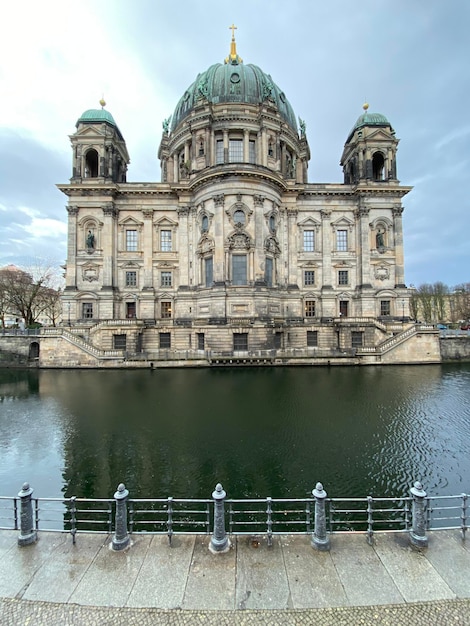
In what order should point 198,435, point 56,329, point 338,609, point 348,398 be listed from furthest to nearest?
point 56,329 → point 348,398 → point 198,435 → point 338,609

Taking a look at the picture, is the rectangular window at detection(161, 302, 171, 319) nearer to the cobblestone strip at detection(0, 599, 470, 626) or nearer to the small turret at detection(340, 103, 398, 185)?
the small turret at detection(340, 103, 398, 185)

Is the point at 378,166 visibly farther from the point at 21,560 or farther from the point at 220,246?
the point at 21,560

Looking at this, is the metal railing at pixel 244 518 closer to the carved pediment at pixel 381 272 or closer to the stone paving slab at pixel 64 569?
the stone paving slab at pixel 64 569

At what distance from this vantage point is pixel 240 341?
33812 millimetres

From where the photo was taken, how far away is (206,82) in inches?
1732


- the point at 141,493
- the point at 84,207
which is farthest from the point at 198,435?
the point at 84,207

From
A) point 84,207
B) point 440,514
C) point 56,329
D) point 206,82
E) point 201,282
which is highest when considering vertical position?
point 206,82

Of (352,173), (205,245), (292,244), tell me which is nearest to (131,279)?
(205,245)

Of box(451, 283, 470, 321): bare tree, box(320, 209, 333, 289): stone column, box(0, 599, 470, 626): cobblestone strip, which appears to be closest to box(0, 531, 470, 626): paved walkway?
box(0, 599, 470, 626): cobblestone strip

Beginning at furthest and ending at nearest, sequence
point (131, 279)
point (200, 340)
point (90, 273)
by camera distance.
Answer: point (131, 279), point (90, 273), point (200, 340)

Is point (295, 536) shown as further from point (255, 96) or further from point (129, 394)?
point (255, 96)

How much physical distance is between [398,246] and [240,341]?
86.8 feet

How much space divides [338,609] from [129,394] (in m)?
18.3

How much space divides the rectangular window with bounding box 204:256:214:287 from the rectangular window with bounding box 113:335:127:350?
39.5 ft
